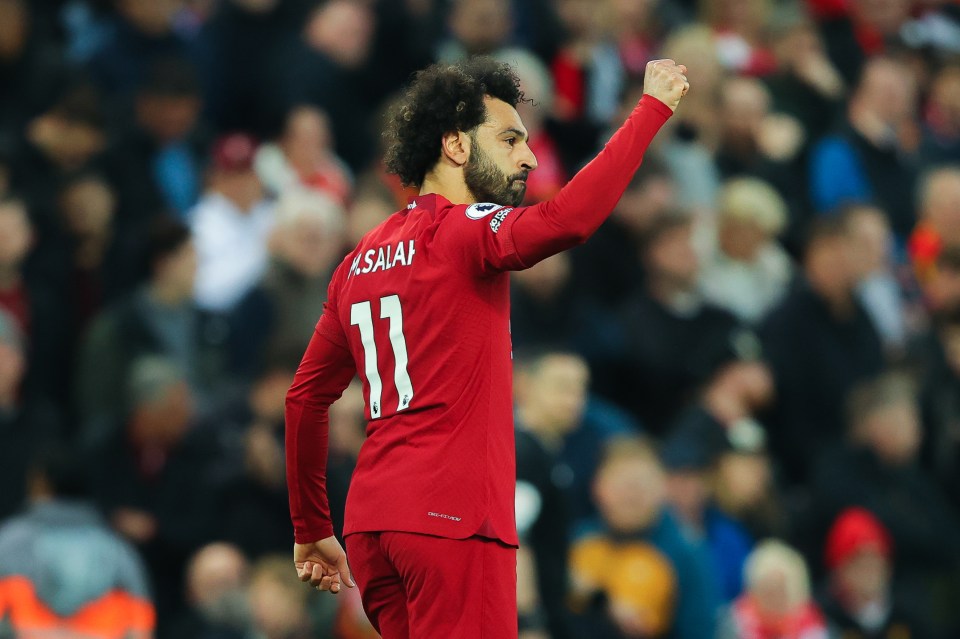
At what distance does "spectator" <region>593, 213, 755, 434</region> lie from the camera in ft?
32.0

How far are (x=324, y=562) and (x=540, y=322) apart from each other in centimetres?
475

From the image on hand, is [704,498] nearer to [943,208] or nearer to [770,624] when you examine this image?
[770,624]

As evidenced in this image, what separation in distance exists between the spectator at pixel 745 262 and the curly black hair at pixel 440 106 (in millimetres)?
5890

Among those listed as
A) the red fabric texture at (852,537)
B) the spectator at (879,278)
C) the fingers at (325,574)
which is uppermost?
the spectator at (879,278)

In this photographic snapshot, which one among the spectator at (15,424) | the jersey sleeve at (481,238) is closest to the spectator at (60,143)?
the spectator at (15,424)

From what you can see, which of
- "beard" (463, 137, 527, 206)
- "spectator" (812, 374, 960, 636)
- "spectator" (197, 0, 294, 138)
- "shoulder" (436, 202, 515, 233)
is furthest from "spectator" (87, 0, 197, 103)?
"shoulder" (436, 202, 515, 233)

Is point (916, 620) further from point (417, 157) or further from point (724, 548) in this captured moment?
point (417, 157)

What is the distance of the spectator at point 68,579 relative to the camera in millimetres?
6488

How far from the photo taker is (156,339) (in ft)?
29.1

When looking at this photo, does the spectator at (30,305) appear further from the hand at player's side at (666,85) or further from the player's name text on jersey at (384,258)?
the hand at player's side at (666,85)

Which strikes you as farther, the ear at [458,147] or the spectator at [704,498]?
the spectator at [704,498]

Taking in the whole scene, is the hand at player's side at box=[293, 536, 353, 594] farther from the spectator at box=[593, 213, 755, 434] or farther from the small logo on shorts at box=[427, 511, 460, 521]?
the spectator at box=[593, 213, 755, 434]

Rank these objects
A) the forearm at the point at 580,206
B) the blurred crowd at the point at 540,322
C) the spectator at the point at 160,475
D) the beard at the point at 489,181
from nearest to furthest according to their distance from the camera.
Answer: the forearm at the point at 580,206 → the beard at the point at 489,181 → the blurred crowd at the point at 540,322 → the spectator at the point at 160,475

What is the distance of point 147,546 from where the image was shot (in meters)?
8.27
